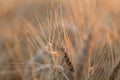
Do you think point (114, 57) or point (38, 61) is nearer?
point (114, 57)

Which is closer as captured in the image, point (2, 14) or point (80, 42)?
point (80, 42)

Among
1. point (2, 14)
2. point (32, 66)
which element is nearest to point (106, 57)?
point (32, 66)

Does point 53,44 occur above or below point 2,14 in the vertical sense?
above

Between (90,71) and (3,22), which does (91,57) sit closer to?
(90,71)

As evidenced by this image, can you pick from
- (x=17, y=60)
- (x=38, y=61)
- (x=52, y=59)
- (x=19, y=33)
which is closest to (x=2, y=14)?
(x=19, y=33)

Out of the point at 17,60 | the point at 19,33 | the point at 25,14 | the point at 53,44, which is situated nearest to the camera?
the point at 53,44

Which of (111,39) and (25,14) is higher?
(111,39)

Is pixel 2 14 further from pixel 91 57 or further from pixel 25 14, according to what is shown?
pixel 91 57

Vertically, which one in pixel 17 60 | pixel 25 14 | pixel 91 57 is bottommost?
pixel 25 14

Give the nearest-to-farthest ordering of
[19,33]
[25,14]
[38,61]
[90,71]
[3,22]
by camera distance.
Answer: [90,71] → [38,61] → [19,33] → [3,22] → [25,14]
